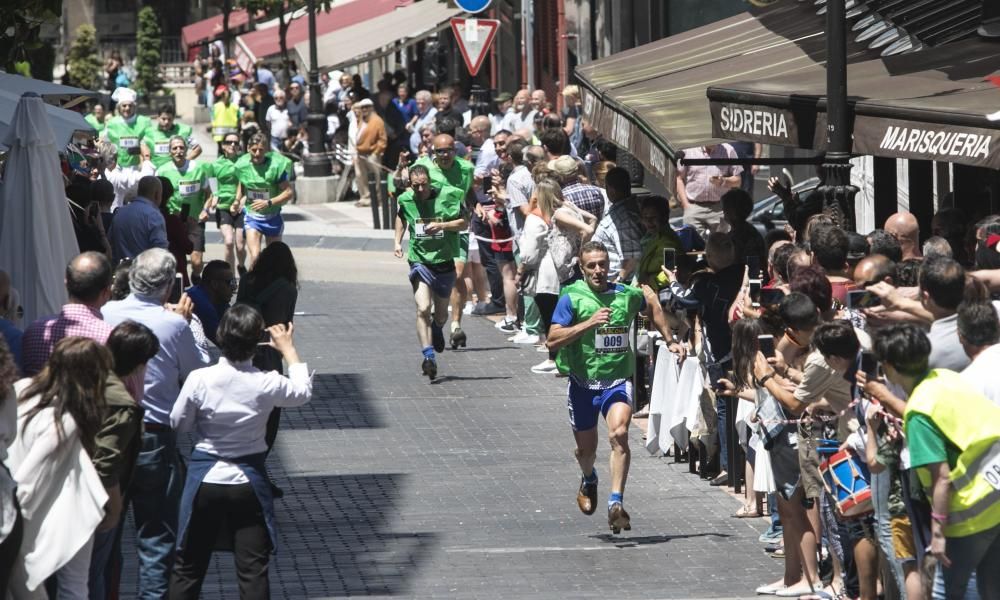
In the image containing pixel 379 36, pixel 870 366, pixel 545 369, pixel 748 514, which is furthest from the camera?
pixel 379 36

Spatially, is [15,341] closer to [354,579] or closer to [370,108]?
[354,579]

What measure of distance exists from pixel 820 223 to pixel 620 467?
1914 millimetres

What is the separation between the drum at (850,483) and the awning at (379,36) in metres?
26.5

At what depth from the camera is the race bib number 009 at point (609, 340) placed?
36.6 feet

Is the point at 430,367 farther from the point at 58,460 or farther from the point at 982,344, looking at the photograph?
the point at 982,344

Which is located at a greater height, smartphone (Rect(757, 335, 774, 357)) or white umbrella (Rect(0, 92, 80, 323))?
white umbrella (Rect(0, 92, 80, 323))

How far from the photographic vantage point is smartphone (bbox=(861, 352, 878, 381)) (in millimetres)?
8055

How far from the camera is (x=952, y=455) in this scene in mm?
7516

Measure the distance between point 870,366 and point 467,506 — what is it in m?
4.32

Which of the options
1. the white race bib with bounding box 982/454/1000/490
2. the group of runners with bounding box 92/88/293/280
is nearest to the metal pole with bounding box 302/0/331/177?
the group of runners with bounding box 92/88/293/280

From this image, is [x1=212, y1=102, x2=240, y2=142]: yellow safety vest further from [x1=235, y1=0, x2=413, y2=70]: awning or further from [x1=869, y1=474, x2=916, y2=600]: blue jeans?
[x1=869, y1=474, x2=916, y2=600]: blue jeans

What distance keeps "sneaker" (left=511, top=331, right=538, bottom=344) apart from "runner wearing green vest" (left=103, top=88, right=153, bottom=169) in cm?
583

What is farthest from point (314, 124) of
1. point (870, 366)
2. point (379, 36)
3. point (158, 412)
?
point (870, 366)

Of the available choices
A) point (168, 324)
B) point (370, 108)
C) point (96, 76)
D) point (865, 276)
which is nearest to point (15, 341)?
point (168, 324)
